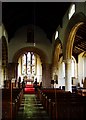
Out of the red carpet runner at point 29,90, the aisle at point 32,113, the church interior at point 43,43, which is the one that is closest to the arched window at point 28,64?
the church interior at point 43,43

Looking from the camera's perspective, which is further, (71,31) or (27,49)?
(27,49)

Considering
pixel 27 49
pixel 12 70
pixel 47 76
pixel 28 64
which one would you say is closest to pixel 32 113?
pixel 12 70

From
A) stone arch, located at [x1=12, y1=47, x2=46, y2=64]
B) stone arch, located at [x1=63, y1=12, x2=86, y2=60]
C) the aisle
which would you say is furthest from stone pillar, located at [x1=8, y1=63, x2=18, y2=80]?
the aisle

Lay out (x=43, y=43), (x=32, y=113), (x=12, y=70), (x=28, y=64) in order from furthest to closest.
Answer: (x=28, y=64)
(x=43, y=43)
(x=12, y=70)
(x=32, y=113)

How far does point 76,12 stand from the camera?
13.8 metres

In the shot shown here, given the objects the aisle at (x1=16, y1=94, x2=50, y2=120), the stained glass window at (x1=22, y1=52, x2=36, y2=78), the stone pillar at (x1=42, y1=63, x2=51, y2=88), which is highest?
the stained glass window at (x1=22, y1=52, x2=36, y2=78)

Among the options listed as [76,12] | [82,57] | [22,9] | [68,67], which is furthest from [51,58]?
[76,12]

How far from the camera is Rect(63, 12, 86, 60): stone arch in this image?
13.5 meters

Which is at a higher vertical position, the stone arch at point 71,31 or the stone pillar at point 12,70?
the stone arch at point 71,31

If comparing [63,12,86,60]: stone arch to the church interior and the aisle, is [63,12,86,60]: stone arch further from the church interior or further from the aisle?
the aisle

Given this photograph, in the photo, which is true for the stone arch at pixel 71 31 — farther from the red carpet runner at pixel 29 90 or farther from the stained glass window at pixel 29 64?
the stained glass window at pixel 29 64

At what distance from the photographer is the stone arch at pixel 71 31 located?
533 inches

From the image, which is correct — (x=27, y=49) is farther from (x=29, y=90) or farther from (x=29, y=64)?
(x=29, y=64)

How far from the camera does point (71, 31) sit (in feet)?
53.9
